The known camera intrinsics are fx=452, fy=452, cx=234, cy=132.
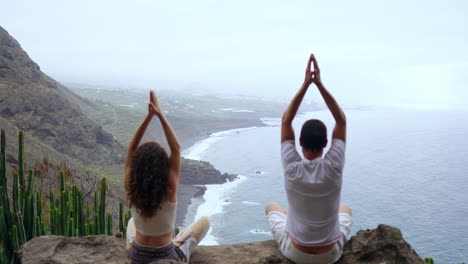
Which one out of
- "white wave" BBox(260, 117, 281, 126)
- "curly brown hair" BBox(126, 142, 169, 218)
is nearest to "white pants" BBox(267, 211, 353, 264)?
"curly brown hair" BBox(126, 142, 169, 218)

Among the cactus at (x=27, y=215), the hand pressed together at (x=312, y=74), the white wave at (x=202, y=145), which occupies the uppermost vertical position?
the hand pressed together at (x=312, y=74)

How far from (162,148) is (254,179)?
45.2m

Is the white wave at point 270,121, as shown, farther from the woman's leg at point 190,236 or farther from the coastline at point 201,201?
the woman's leg at point 190,236

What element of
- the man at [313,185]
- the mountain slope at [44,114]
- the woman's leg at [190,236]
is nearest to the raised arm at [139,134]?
the woman's leg at [190,236]

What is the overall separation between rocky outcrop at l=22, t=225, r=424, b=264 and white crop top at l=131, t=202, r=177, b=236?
652mm

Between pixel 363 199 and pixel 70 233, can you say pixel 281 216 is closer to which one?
pixel 70 233

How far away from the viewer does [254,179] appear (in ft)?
159

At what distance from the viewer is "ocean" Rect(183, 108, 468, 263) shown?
33.3m

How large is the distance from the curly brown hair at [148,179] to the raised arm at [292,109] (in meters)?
1.05

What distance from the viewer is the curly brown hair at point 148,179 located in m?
3.47

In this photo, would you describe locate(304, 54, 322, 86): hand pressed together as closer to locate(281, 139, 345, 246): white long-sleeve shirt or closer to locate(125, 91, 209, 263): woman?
locate(281, 139, 345, 246): white long-sleeve shirt

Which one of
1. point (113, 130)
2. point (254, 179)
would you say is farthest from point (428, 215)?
point (113, 130)

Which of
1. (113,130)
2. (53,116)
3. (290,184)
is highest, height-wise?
(290,184)

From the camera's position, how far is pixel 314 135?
3.58 m
